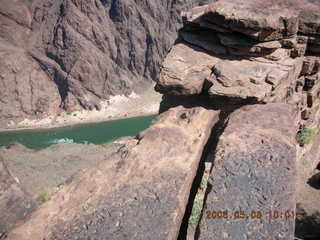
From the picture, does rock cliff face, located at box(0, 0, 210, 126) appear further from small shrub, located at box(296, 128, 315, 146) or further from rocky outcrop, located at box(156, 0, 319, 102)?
rocky outcrop, located at box(156, 0, 319, 102)

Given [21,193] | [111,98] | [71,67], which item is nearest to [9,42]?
[71,67]

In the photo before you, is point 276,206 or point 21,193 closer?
point 276,206

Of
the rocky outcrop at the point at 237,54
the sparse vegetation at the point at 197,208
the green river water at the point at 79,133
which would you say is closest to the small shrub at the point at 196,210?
the sparse vegetation at the point at 197,208

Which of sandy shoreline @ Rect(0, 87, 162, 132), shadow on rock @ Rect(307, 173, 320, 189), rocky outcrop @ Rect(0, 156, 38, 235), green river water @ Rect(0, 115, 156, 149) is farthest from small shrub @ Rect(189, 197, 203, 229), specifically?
sandy shoreline @ Rect(0, 87, 162, 132)

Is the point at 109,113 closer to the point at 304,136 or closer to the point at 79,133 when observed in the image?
the point at 79,133

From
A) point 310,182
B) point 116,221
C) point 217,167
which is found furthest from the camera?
point 310,182

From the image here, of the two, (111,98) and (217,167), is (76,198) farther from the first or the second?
(111,98)

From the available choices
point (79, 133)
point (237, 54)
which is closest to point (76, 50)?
point (79, 133)
